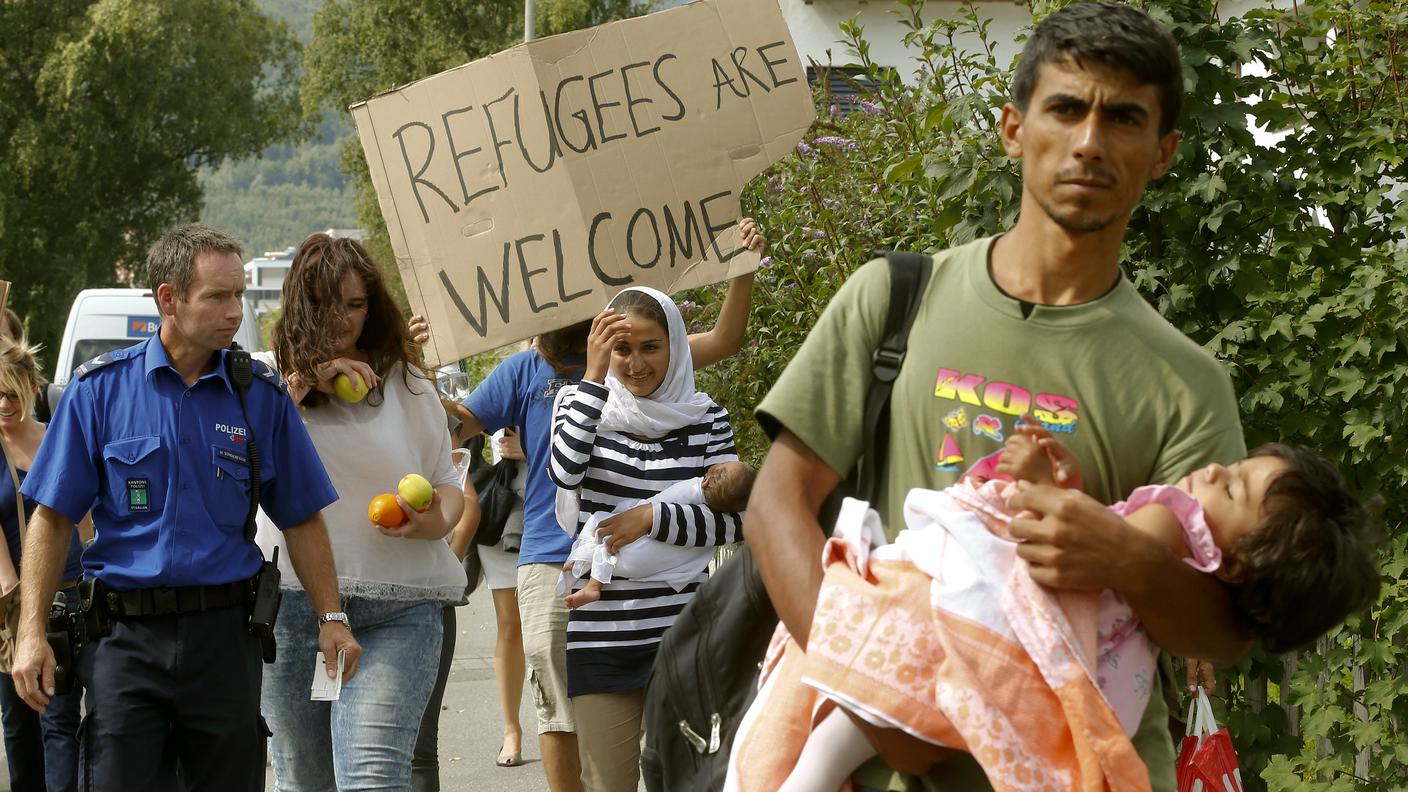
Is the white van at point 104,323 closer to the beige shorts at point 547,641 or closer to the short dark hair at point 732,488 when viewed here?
the beige shorts at point 547,641

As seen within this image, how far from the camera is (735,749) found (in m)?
2.64

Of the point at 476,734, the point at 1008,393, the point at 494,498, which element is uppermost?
the point at 1008,393

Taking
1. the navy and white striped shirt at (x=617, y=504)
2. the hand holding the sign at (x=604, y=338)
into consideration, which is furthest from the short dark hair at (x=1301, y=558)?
the hand holding the sign at (x=604, y=338)

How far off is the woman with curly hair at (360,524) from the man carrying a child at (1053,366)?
2658 mm

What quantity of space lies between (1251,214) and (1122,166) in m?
Result: 2.31

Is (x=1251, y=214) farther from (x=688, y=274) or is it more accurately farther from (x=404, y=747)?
(x=404, y=747)

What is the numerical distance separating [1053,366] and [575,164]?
13.1ft

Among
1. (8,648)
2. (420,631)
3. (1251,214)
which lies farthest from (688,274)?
(8,648)

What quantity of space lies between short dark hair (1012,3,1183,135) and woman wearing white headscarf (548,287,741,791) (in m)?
2.79

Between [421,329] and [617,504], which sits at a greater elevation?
[421,329]

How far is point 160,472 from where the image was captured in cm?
464

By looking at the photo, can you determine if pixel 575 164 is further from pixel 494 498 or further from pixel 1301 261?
pixel 1301 261

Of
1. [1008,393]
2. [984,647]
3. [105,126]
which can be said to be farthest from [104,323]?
[105,126]

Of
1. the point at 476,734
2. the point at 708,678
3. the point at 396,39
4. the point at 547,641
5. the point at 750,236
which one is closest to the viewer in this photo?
the point at 708,678
